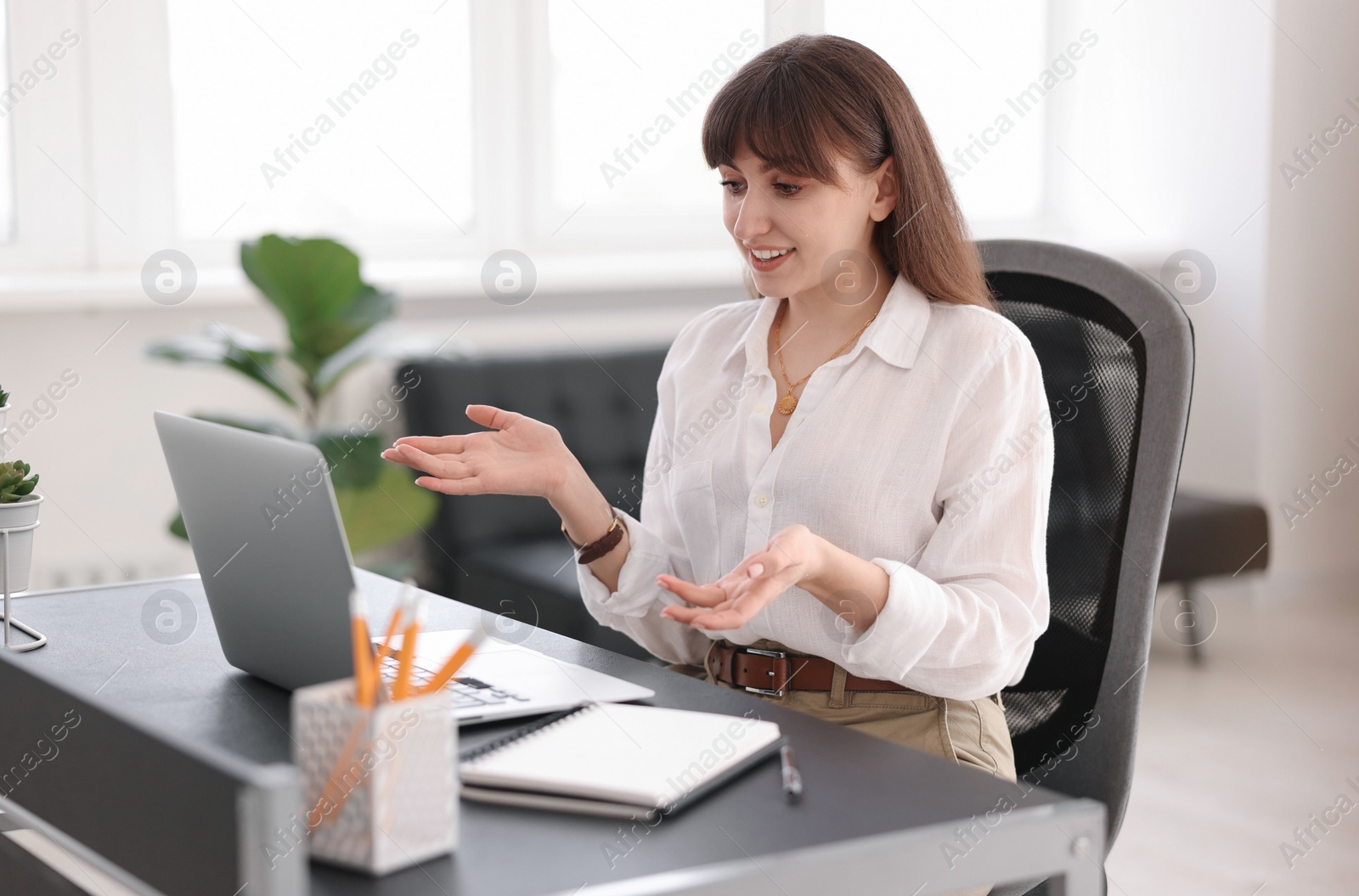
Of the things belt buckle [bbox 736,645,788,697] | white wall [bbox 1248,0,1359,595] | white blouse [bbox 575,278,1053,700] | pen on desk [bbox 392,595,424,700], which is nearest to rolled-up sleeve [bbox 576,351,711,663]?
white blouse [bbox 575,278,1053,700]

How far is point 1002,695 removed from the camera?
4.83ft

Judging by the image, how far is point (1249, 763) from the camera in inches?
112

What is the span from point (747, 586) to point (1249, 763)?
7.24 ft

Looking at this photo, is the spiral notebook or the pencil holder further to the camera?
the spiral notebook

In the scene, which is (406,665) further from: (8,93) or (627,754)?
(8,93)

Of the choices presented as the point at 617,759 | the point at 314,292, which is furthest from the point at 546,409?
the point at 617,759

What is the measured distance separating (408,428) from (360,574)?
1.70 meters

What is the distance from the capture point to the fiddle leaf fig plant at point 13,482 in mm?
1259

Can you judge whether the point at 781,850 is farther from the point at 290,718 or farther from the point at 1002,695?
the point at 1002,695

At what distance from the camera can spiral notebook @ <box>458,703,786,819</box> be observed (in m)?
0.86

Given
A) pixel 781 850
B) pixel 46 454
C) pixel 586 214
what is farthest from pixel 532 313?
pixel 781 850

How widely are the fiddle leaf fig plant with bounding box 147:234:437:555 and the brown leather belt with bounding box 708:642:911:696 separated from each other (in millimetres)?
1712

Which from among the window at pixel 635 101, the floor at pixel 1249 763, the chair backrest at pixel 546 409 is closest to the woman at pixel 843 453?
the floor at pixel 1249 763

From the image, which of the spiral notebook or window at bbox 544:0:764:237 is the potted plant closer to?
the spiral notebook
